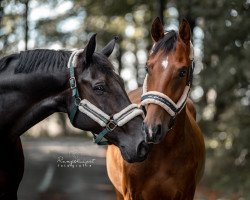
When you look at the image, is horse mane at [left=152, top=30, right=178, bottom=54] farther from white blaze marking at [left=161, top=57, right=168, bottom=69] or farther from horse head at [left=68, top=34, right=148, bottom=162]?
horse head at [left=68, top=34, right=148, bottom=162]

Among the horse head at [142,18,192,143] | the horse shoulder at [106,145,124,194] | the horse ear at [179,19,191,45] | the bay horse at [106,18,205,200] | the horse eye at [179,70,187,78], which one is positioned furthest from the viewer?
the horse shoulder at [106,145,124,194]

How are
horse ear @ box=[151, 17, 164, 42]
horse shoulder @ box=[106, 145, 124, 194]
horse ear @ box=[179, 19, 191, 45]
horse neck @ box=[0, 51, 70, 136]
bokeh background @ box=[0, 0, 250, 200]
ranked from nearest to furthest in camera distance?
horse neck @ box=[0, 51, 70, 136] < horse ear @ box=[179, 19, 191, 45] < horse ear @ box=[151, 17, 164, 42] < horse shoulder @ box=[106, 145, 124, 194] < bokeh background @ box=[0, 0, 250, 200]

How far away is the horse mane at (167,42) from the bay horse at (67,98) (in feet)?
2.25

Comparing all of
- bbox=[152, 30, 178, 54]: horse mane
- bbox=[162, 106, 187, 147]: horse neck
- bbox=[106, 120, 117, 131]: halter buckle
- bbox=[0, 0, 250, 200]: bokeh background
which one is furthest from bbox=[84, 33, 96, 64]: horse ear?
bbox=[0, 0, 250, 200]: bokeh background

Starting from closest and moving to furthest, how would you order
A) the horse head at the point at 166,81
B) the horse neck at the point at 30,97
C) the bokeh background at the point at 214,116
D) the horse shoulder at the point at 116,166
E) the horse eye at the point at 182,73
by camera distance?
the horse neck at the point at 30,97, the horse head at the point at 166,81, the horse eye at the point at 182,73, the horse shoulder at the point at 116,166, the bokeh background at the point at 214,116

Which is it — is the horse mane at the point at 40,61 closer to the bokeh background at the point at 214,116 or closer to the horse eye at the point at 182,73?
the horse eye at the point at 182,73

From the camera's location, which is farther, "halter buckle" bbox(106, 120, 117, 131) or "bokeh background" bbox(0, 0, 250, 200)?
"bokeh background" bbox(0, 0, 250, 200)

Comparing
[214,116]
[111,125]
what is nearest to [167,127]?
[111,125]

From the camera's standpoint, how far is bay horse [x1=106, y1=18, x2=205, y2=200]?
449 cm

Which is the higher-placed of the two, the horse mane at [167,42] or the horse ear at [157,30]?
the horse ear at [157,30]

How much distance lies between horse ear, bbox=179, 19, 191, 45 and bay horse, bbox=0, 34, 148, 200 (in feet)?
3.01

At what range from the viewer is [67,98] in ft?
13.3

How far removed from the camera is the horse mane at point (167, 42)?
469 cm

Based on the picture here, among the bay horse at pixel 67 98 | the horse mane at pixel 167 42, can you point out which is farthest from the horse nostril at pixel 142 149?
the horse mane at pixel 167 42
